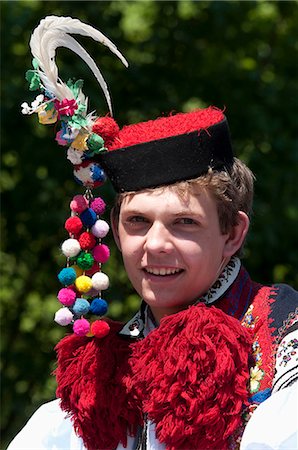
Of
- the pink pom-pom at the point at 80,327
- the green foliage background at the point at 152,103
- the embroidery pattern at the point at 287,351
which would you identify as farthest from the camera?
the green foliage background at the point at 152,103

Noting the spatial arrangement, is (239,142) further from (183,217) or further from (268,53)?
(183,217)

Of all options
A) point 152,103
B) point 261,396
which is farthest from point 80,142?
point 152,103

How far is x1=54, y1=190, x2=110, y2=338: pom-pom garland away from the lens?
2.15 m

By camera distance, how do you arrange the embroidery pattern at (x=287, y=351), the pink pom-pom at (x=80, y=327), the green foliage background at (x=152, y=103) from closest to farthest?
the embroidery pattern at (x=287, y=351)
the pink pom-pom at (x=80, y=327)
the green foliage background at (x=152, y=103)

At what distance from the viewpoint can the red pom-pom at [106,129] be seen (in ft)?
7.16

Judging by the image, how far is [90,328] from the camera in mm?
2193

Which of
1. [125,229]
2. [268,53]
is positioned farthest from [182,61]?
[125,229]

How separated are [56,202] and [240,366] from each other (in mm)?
2119

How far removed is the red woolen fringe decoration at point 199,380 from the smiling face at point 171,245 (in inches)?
2.9

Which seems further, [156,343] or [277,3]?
[277,3]

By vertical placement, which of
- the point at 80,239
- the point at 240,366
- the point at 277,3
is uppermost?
the point at 277,3

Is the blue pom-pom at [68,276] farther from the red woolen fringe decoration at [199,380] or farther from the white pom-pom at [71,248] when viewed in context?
the red woolen fringe decoration at [199,380]

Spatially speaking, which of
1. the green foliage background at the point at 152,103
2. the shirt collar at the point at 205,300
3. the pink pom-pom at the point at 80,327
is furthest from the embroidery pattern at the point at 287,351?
the green foliage background at the point at 152,103

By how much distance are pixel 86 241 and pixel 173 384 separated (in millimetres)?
354
